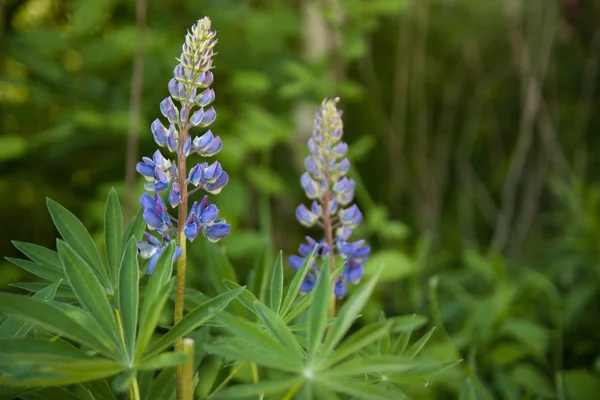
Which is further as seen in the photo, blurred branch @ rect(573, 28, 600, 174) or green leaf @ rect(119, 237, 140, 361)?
blurred branch @ rect(573, 28, 600, 174)

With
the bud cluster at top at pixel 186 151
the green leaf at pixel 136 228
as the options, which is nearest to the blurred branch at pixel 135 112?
the green leaf at pixel 136 228

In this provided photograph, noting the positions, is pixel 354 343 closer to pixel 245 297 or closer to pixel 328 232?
pixel 245 297

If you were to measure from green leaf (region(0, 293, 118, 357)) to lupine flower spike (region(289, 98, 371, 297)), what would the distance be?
35cm

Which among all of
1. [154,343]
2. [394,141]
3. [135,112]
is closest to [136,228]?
[154,343]

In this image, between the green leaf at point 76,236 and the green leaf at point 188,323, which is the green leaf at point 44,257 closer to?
the green leaf at point 76,236

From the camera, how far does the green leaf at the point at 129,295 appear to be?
65cm

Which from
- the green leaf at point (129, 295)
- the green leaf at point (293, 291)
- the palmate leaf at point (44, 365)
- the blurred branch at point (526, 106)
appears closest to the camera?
the palmate leaf at point (44, 365)

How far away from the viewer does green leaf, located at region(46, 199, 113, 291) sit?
2.59ft

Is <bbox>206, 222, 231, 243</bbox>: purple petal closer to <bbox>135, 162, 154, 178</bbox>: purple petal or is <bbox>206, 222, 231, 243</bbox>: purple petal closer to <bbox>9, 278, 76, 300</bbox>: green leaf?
<bbox>135, 162, 154, 178</bbox>: purple petal

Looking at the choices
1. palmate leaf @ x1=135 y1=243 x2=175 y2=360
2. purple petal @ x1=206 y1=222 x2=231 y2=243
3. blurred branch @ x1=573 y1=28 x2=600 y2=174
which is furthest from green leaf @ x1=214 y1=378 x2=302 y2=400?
blurred branch @ x1=573 y1=28 x2=600 y2=174

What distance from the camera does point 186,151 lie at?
72 centimetres

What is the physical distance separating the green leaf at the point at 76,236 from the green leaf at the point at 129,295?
139mm

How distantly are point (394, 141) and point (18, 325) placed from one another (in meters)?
1.72

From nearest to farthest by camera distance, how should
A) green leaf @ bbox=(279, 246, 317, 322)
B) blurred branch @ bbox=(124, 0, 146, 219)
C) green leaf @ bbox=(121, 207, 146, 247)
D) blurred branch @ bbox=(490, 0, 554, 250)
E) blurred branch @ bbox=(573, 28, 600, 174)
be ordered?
green leaf @ bbox=(279, 246, 317, 322), green leaf @ bbox=(121, 207, 146, 247), blurred branch @ bbox=(124, 0, 146, 219), blurred branch @ bbox=(490, 0, 554, 250), blurred branch @ bbox=(573, 28, 600, 174)
